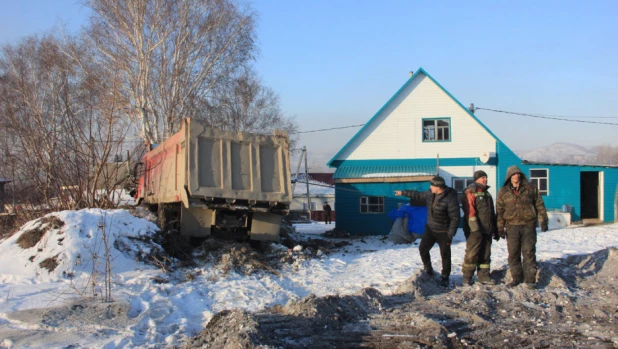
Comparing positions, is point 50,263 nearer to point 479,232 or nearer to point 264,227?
point 264,227

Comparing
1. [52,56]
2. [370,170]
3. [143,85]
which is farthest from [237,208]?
[52,56]

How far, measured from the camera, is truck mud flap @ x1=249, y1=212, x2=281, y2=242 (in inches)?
421

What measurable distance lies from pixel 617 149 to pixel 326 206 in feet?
431

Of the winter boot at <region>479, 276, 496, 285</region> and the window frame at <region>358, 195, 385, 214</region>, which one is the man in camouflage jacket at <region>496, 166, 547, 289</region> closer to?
the winter boot at <region>479, 276, 496, 285</region>

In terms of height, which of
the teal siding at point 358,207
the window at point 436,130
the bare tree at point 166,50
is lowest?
the teal siding at point 358,207

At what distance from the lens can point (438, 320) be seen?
5508 mm

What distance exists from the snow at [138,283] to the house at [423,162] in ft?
33.4

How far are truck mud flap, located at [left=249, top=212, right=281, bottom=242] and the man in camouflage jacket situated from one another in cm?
490

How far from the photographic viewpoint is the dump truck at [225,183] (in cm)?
981

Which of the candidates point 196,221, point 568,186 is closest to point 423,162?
point 568,186

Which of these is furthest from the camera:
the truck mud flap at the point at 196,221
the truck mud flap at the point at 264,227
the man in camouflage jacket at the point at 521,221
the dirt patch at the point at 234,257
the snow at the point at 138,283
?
the truck mud flap at the point at 264,227

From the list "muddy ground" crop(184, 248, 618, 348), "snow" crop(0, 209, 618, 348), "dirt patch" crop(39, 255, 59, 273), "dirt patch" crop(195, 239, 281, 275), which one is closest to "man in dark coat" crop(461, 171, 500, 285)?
"muddy ground" crop(184, 248, 618, 348)

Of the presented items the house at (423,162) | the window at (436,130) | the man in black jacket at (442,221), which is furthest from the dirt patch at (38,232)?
the window at (436,130)

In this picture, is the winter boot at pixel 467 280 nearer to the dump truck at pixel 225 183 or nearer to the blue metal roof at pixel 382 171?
the dump truck at pixel 225 183
